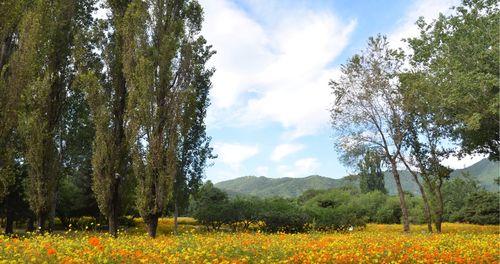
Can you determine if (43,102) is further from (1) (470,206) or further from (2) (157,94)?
(1) (470,206)

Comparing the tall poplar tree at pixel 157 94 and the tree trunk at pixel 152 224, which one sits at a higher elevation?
the tall poplar tree at pixel 157 94

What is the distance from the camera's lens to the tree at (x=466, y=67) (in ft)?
67.7

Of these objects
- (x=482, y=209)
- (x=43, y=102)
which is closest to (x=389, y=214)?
(x=482, y=209)

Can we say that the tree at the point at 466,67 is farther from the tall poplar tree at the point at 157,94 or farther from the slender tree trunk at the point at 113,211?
the slender tree trunk at the point at 113,211

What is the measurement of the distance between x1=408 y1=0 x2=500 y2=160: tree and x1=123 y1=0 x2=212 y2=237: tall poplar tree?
14518 millimetres

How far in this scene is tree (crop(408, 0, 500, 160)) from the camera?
67.7 ft

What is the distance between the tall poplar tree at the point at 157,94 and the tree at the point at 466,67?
14518mm

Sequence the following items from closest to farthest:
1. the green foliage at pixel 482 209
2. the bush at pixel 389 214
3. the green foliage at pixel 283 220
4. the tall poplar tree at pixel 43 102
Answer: the tall poplar tree at pixel 43 102 → the green foliage at pixel 283 220 → the green foliage at pixel 482 209 → the bush at pixel 389 214

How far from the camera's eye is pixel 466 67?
71.6ft

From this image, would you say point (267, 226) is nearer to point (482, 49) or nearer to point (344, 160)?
point (344, 160)

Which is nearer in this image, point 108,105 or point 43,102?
point 43,102

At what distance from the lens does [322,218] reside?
1113 inches

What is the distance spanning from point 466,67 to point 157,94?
1706 cm

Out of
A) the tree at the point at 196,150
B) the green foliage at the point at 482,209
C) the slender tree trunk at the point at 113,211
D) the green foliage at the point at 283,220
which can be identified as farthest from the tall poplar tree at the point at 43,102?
the green foliage at the point at 482,209
